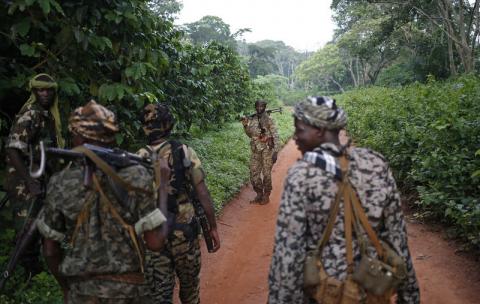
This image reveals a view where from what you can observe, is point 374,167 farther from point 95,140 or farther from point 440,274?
point 440,274

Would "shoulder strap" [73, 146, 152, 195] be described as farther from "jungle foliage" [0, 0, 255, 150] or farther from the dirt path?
the dirt path

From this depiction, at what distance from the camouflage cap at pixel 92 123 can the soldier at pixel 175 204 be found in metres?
0.81

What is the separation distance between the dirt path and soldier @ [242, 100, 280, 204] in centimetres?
97

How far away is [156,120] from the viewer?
10.3ft

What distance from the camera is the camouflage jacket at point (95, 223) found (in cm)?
224

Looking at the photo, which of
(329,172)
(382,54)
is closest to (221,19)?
(382,54)

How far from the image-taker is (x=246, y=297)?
15.2ft

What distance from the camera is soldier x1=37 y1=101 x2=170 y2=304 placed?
2.24 m

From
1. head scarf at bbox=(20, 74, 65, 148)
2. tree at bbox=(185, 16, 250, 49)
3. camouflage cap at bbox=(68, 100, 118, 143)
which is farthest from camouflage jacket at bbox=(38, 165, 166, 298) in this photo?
tree at bbox=(185, 16, 250, 49)

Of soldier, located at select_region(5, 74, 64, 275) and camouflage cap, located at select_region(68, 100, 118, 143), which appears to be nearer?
camouflage cap, located at select_region(68, 100, 118, 143)

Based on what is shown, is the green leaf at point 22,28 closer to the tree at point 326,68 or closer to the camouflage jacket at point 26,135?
the camouflage jacket at point 26,135

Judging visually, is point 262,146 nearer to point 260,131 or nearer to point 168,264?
point 260,131

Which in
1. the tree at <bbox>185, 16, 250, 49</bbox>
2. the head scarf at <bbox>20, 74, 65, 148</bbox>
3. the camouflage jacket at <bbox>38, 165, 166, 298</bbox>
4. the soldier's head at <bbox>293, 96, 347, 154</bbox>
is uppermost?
the tree at <bbox>185, 16, 250, 49</bbox>

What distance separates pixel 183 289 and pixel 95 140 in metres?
1.74
